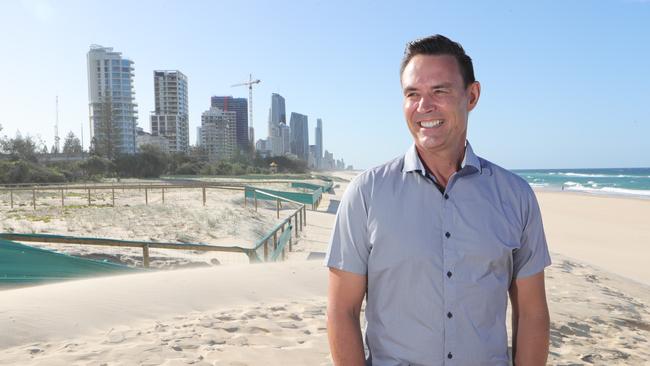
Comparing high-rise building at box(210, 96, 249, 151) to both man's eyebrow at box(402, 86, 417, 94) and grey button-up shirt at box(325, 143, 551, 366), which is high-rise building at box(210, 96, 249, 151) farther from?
grey button-up shirt at box(325, 143, 551, 366)

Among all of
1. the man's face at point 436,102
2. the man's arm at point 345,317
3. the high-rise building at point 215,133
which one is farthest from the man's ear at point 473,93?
the high-rise building at point 215,133

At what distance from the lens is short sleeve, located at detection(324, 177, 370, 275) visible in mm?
1646

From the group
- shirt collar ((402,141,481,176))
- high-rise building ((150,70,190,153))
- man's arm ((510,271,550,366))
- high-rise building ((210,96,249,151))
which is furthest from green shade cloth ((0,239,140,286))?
high-rise building ((210,96,249,151))

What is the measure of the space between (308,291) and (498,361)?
14.9ft

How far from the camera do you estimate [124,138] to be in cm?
10025

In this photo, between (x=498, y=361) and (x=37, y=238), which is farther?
(x=37, y=238)

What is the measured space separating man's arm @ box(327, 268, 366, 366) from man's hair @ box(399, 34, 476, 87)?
32.9 inches

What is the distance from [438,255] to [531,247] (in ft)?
1.17

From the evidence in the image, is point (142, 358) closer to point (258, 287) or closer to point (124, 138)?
point (258, 287)

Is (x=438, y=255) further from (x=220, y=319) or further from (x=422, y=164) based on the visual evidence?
(x=220, y=319)

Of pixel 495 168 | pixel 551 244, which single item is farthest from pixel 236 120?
pixel 495 168

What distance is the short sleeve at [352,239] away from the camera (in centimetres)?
165

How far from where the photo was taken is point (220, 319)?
14.8 feet

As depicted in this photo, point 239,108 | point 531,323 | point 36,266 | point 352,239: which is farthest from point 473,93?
point 239,108
